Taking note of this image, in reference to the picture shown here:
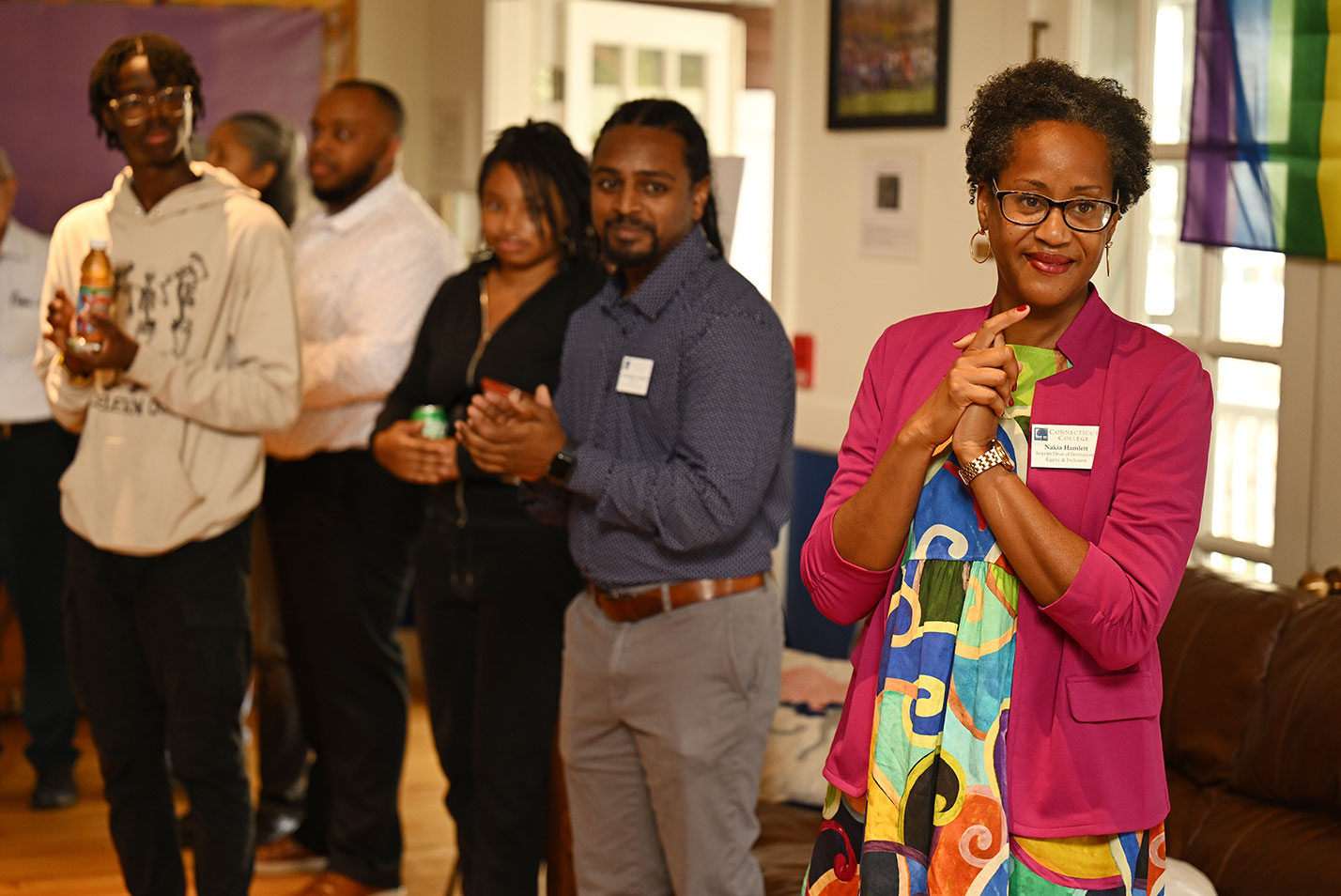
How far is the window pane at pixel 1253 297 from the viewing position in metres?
2.62

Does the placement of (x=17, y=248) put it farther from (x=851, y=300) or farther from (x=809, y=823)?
(x=809, y=823)

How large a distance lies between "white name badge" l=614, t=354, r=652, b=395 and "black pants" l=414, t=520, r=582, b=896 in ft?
1.62

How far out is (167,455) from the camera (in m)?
2.51

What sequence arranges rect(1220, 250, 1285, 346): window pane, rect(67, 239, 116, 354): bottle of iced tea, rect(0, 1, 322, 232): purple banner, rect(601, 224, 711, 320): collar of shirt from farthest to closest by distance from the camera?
rect(0, 1, 322, 232): purple banner < rect(1220, 250, 1285, 346): window pane < rect(67, 239, 116, 354): bottle of iced tea < rect(601, 224, 711, 320): collar of shirt

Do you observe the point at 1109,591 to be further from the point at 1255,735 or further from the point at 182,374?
the point at 182,374

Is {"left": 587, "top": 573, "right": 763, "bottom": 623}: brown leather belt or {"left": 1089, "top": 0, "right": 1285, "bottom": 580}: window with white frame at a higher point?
{"left": 1089, "top": 0, "right": 1285, "bottom": 580}: window with white frame

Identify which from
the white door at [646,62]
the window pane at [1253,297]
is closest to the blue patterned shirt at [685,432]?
the window pane at [1253,297]

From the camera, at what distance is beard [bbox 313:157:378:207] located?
10.8ft

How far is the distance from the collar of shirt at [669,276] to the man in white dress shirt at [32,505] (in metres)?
2.33

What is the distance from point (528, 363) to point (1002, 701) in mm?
1406

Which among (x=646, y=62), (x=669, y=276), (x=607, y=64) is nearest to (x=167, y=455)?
(x=669, y=276)

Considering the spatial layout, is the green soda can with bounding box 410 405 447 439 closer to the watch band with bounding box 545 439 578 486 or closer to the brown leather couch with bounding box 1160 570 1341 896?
the watch band with bounding box 545 439 578 486

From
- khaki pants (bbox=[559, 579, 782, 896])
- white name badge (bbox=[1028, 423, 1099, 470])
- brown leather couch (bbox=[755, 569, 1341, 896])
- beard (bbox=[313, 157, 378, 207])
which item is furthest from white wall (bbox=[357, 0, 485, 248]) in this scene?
white name badge (bbox=[1028, 423, 1099, 470])

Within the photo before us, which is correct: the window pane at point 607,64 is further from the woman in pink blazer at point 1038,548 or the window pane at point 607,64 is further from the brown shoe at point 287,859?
the woman in pink blazer at point 1038,548
